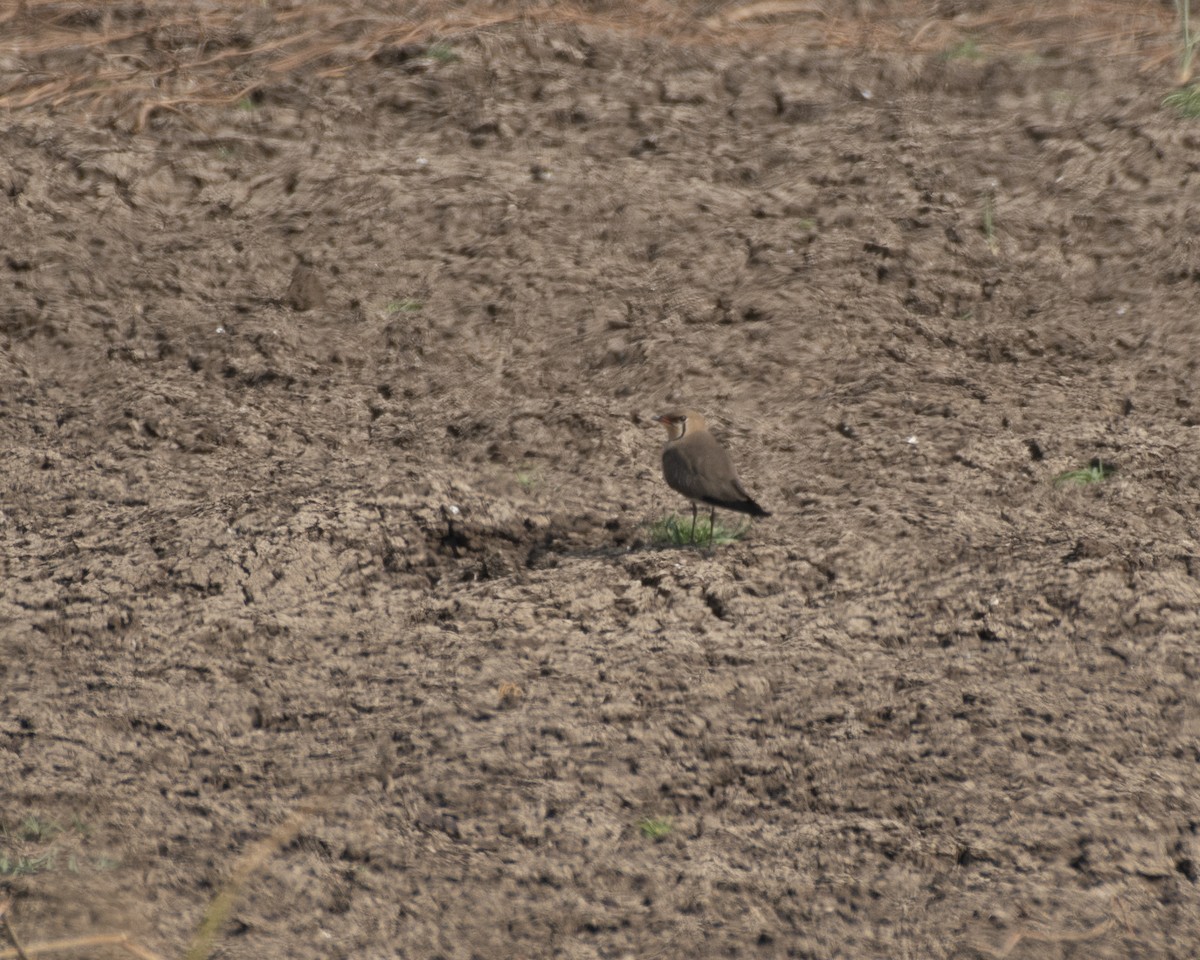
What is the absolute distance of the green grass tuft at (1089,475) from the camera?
196 inches

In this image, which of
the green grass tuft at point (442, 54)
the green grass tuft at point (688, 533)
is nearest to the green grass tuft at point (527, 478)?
the green grass tuft at point (688, 533)

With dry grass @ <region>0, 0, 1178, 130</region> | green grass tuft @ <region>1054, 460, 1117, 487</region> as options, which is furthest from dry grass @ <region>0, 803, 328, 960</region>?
dry grass @ <region>0, 0, 1178, 130</region>

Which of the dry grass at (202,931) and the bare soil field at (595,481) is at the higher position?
the bare soil field at (595,481)

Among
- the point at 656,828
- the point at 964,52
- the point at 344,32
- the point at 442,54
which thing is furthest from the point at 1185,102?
the point at 656,828

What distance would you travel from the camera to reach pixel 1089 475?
16.4 ft

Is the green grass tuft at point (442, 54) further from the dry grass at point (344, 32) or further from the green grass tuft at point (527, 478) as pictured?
the green grass tuft at point (527, 478)

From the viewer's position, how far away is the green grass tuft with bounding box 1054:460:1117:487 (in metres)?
4.97

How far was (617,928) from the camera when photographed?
10.8 feet

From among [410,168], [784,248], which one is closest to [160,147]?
[410,168]

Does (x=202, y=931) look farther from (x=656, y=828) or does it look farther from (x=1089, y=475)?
(x=1089, y=475)

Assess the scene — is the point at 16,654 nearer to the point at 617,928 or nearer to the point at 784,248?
the point at 617,928

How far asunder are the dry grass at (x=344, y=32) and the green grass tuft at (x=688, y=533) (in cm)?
366

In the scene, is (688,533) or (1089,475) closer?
(688,533)

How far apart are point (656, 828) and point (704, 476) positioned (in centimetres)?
132
